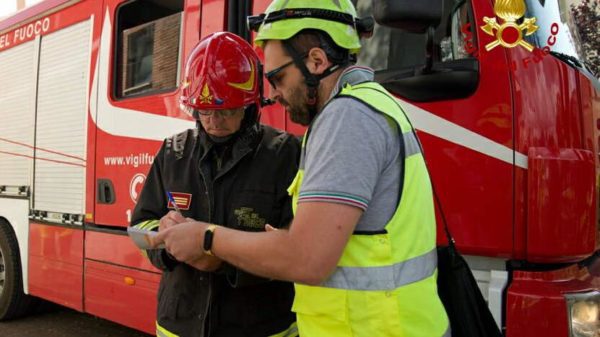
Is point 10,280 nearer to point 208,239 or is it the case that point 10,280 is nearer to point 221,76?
point 221,76

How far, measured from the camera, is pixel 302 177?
1.25 m

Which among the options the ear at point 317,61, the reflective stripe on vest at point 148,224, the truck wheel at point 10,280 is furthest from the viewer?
the truck wheel at point 10,280

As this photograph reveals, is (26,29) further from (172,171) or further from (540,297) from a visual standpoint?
(540,297)

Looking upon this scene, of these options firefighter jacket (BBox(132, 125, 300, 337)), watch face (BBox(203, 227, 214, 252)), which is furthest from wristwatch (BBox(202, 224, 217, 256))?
firefighter jacket (BBox(132, 125, 300, 337))

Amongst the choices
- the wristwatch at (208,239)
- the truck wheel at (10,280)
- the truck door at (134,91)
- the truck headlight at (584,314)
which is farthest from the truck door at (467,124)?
the truck wheel at (10,280)

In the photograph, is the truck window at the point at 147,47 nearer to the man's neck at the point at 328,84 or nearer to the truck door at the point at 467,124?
the truck door at the point at 467,124

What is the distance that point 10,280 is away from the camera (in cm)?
487

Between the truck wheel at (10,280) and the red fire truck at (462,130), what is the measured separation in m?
1.21

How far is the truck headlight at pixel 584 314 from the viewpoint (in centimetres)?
205

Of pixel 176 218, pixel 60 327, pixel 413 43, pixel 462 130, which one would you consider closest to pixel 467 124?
pixel 462 130

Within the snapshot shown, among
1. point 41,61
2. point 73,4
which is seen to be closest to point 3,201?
point 41,61

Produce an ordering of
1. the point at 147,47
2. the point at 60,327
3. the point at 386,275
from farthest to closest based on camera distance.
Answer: the point at 60,327, the point at 147,47, the point at 386,275

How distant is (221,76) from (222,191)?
394mm

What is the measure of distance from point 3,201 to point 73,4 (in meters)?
2.01
